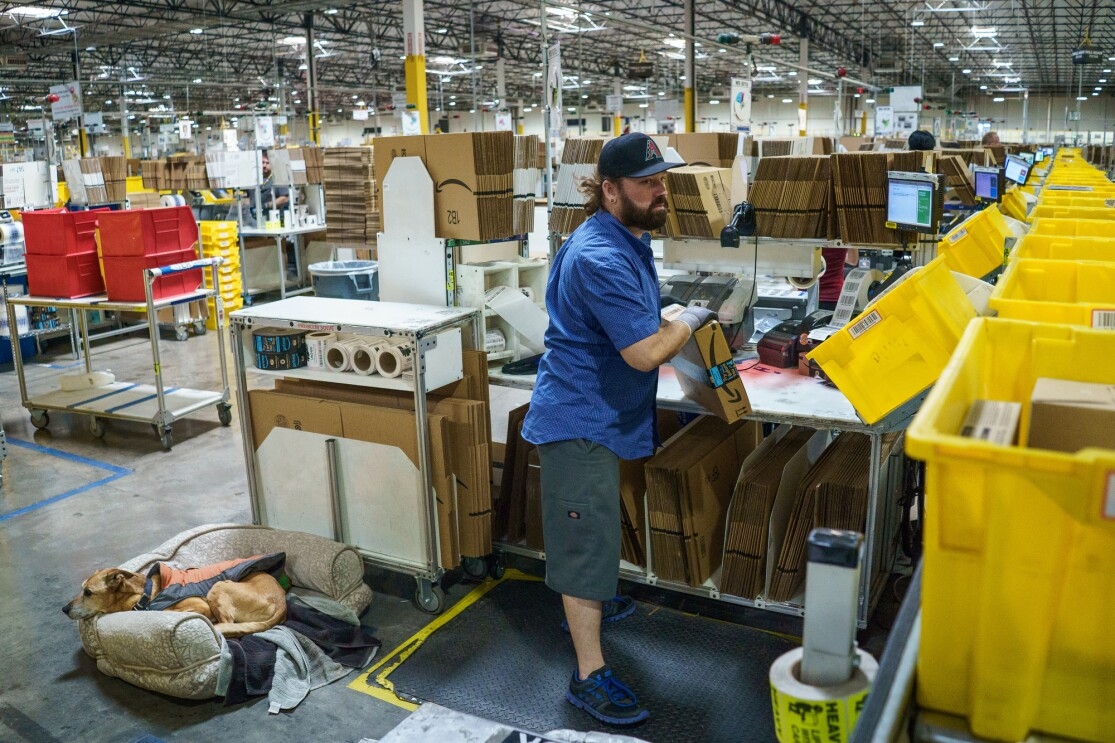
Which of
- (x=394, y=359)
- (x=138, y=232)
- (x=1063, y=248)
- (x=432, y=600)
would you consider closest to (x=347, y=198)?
(x=138, y=232)

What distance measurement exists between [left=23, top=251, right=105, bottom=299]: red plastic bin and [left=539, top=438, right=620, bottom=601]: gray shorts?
4.66 m

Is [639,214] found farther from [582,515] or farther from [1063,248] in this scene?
[1063,248]

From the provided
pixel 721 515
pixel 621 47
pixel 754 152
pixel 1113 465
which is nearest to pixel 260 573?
pixel 721 515

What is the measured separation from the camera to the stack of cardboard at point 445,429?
11.8 feet

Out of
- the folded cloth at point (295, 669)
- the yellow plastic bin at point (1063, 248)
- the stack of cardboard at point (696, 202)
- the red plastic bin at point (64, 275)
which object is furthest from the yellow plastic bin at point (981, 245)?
the red plastic bin at point (64, 275)

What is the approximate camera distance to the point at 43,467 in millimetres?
5727

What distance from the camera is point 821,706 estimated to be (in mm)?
1041

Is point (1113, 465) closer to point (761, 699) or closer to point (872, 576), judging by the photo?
point (761, 699)

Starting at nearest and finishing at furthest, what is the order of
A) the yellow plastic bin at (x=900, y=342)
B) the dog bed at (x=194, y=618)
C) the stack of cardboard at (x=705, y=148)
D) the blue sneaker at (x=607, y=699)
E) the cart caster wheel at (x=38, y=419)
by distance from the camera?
the yellow plastic bin at (x=900, y=342) → the blue sneaker at (x=607, y=699) → the dog bed at (x=194, y=618) → the stack of cardboard at (x=705, y=148) → the cart caster wheel at (x=38, y=419)

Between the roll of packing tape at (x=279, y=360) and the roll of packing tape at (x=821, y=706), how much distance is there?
3194 millimetres

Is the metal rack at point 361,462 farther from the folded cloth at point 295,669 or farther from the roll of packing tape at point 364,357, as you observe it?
the folded cloth at point 295,669

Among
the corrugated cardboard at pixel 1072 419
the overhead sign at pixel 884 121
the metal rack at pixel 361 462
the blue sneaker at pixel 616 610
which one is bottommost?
the blue sneaker at pixel 616 610

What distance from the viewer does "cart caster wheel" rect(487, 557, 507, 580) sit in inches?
159

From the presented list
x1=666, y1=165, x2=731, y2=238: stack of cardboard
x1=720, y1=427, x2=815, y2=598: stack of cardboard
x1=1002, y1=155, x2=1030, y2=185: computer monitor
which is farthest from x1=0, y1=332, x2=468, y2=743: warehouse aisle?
x1=1002, y1=155, x2=1030, y2=185: computer monitor
